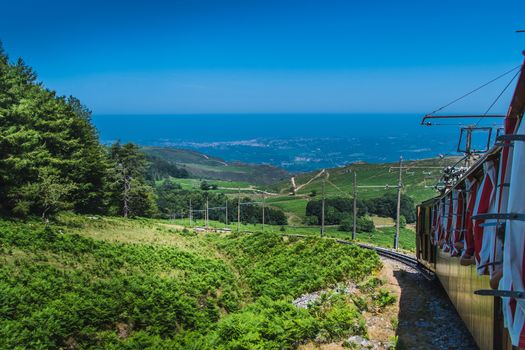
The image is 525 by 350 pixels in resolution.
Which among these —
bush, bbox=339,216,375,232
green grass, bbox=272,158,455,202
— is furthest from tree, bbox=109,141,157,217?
green grass, bbox=272,158,455,202

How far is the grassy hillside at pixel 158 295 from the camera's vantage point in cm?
1543

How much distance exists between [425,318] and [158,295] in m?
11.2

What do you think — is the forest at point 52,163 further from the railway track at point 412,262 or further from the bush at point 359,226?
the bush at point 359,226

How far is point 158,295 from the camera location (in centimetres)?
2052

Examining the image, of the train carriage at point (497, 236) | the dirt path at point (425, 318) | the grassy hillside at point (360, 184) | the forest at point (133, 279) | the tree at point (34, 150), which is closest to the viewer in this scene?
the train carriage at point (497, 236)

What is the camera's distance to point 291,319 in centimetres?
1662

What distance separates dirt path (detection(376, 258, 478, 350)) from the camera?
48.0ft

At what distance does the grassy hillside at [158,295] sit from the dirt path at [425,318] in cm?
145

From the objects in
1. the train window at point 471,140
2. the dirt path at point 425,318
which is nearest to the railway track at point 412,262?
the dirt path at point 425,318

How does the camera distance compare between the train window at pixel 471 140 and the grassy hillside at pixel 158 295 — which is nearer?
the train window at pixel 471 140

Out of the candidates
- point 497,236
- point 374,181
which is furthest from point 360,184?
point 497,236

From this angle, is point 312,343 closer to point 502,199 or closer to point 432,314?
point 432,314

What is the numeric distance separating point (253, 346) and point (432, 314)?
7.50 metres

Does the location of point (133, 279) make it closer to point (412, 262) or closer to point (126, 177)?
point (412, 262)
